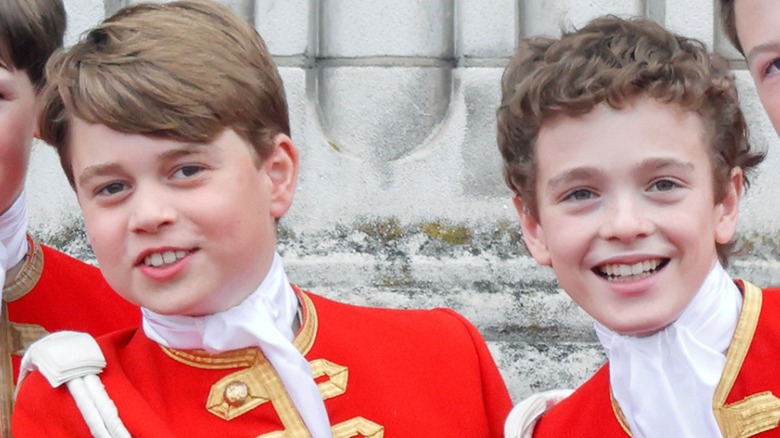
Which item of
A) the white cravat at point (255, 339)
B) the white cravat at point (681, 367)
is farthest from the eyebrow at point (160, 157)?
the white cravat at point (681, 367)

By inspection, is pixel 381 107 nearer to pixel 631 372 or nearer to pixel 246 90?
pixel 246 90

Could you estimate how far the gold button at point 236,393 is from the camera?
2.30 meters

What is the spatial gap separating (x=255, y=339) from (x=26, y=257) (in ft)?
2.43

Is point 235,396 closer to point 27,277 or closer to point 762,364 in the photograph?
point 27,277

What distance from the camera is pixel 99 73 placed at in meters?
2.29

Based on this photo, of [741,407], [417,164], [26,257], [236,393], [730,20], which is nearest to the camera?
[741,407]

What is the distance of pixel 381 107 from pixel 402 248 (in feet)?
1.35

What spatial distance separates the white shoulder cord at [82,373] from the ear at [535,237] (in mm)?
816

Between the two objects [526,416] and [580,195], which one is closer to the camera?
[580,195]

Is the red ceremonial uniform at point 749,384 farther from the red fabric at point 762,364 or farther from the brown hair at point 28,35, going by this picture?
the brown hair at point 28,35

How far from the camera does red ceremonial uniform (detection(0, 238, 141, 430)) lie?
2.68 meters

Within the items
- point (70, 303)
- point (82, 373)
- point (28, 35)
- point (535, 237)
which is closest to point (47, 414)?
point (82, 373)

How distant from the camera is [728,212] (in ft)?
7.73

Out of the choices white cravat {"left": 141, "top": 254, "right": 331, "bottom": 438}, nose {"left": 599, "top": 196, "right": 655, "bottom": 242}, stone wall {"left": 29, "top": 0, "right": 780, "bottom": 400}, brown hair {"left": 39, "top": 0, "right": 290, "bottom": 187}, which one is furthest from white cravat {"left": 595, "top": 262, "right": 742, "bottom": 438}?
stone wall {"left": 29, "top": 0, "right": 780, "bottom": 400}
